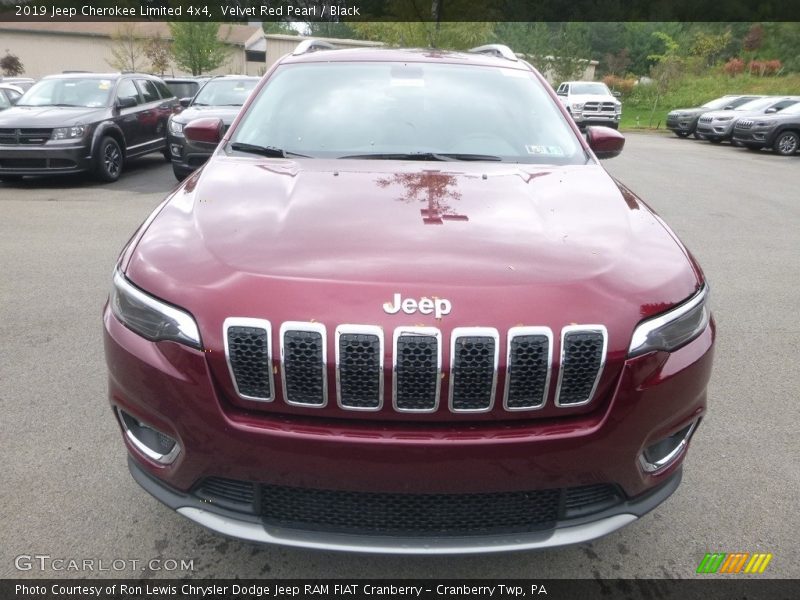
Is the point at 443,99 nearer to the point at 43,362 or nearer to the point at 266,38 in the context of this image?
the point at 43,362

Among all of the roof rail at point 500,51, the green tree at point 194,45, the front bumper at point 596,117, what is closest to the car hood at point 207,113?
the roof rail at point 500,51

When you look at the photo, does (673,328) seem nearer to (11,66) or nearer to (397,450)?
(397,450)

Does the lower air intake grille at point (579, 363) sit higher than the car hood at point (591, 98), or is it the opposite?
the lower air intake grille at point (579, 363)

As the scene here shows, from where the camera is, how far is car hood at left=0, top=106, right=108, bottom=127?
30.6 feet

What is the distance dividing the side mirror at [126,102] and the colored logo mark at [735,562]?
10.8 metres

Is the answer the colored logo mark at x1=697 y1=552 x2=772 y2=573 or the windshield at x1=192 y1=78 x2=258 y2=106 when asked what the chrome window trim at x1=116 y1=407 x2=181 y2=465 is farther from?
the windshield at x1=192 y1=78 x2=258 y2=106

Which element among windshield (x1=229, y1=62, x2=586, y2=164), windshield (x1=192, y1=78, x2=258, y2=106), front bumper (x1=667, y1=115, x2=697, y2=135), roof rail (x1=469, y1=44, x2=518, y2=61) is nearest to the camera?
windshield (x1=229, y1=62, x2=586, y2=164)

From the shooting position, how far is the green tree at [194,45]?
36.6 metres

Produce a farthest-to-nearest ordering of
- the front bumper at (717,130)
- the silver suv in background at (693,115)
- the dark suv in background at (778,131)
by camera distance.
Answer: the silver suv in background at (693,115)
the front bumper at (717,130)
the dark suv in background at (778,131)

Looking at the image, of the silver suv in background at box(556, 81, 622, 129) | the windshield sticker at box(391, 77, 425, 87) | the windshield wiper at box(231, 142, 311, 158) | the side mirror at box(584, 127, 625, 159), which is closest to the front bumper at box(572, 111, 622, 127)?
the silver suv in background at box(556, 81, 622, 129)

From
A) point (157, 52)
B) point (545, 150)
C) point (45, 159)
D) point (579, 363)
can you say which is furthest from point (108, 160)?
point (157, 52)

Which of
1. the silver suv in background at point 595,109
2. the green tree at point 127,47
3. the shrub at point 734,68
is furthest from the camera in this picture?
the shrub at point 734,68

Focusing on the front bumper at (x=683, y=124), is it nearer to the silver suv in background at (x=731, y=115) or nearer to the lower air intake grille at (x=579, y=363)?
the silver suv in background at (x=731, y=115)

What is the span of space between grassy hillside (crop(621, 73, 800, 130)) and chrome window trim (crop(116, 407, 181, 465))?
117 ft
